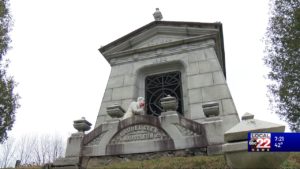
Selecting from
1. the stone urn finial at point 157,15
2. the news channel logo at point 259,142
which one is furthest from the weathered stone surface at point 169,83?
the news channel logo at point 259,142

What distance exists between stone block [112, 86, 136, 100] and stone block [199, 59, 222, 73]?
9.13ft

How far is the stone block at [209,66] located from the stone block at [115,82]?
331cm

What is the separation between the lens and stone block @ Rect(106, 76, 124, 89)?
12188 mm

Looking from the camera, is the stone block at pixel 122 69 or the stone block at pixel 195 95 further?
the stone block at pixel 122 69

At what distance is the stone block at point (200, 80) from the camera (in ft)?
35.3

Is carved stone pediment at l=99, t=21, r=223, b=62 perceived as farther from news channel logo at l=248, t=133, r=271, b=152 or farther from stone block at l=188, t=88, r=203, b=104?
news channel logo at l=248, t=133, r=271, b=152

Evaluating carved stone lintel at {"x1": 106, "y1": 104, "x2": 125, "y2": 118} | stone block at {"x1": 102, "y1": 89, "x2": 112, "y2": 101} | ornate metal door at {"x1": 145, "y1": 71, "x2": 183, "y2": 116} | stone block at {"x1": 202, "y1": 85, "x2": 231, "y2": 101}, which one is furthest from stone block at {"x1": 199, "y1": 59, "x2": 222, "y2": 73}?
stone block at {"x1": 102, "y1": 89, "x2": 112, "y2": 101}

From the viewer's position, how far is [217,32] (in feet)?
39.4

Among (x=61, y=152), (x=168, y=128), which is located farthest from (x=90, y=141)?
(x=61, y=152)

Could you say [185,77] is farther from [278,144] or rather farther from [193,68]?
[278,144]

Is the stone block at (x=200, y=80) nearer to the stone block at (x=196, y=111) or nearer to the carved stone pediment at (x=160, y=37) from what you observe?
the stone block at (x=196, y=111)

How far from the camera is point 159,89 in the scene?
472 inches

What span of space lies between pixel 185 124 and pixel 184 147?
2.22 feet

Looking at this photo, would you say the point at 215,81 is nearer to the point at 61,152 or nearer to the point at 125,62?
the point at 125,62
